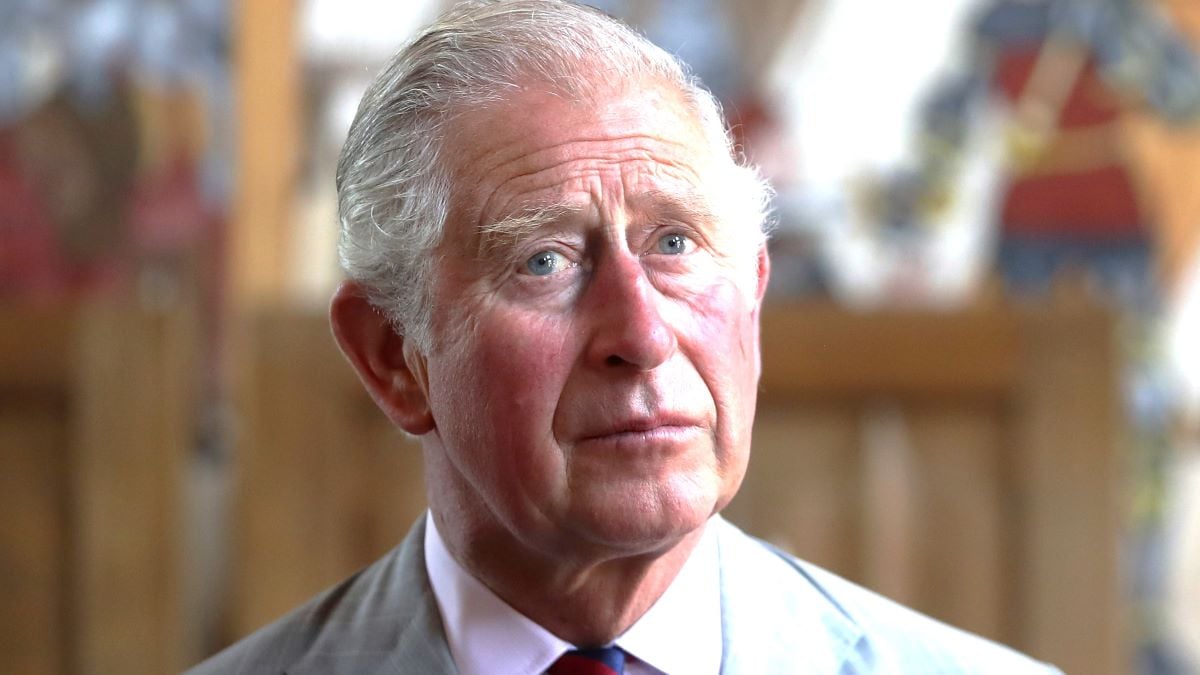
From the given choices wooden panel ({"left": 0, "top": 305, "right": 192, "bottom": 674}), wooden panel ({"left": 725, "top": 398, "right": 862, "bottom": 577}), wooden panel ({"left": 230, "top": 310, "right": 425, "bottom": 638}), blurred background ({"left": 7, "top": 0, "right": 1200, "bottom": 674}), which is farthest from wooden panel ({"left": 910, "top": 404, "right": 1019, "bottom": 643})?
wooden panel ({"left": 0, "top": 305, "right": 192, "bottom": 674})

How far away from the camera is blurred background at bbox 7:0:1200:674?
273cm

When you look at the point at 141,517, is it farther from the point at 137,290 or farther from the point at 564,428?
the point at 564,428

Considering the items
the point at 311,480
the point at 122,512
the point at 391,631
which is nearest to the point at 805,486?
the point at 311,480

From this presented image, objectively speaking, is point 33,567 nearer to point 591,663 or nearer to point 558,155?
point 591,663

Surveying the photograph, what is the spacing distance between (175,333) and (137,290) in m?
0.65

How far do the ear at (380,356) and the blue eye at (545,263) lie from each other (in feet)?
0.61

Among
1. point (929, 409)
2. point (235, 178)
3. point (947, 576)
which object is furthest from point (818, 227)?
point (235, 178)

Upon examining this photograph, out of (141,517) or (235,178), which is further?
(235,178)

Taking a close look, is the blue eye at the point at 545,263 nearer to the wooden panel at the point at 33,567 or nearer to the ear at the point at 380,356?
the ear at the point at 380,356

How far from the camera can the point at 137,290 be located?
369 cm

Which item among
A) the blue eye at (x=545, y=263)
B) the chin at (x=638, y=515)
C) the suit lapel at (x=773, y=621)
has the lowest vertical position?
the suit lapel at (x=773, y=621)

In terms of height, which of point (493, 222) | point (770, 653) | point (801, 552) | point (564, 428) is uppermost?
point (493, 222)

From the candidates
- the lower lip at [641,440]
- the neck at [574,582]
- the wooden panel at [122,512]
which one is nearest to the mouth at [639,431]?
the lower lip at [641,440]

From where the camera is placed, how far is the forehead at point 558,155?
3.97 ft
